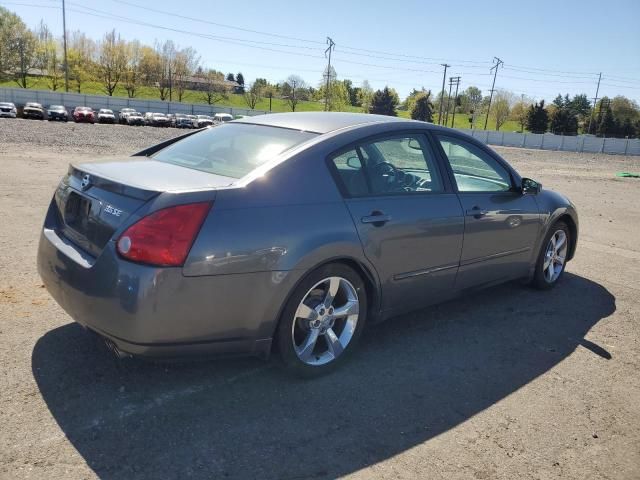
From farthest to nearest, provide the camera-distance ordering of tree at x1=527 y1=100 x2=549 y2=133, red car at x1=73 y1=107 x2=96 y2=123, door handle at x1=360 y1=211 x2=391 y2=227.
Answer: tree at x1=527 y1=100 x2=549 y2=133 → red car at x1=73 y1=107 x2=96 y2=123 → door handle at x1=360 y1=211 x2=391 y2=227

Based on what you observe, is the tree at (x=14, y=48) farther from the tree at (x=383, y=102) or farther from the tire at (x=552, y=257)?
the tire at (x=552, y=257)

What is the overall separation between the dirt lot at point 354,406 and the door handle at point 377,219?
0.97 m

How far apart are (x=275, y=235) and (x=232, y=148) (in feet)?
3.26

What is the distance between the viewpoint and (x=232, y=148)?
→ 368 centimetres

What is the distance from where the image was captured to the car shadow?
2584mm

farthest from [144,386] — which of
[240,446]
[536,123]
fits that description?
[536,123]

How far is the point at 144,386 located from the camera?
3158 millimetres

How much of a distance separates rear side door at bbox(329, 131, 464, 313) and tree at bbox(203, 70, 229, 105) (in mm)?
98008

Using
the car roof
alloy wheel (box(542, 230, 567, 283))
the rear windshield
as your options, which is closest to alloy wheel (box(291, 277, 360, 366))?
the rear windshield

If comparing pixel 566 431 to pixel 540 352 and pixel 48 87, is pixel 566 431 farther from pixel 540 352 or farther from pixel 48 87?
pixel 48 87

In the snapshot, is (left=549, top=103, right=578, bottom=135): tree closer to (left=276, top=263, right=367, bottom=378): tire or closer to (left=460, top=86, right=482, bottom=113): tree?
(left=460, top=86, right=482, bottom=113): tree

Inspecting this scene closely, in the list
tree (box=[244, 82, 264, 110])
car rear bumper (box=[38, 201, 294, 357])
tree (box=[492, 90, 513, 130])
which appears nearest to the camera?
car rear bumper (box=[38, 201, 294, 357])

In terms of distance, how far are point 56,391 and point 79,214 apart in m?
1.03

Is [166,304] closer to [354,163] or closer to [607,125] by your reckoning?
[354,163]
